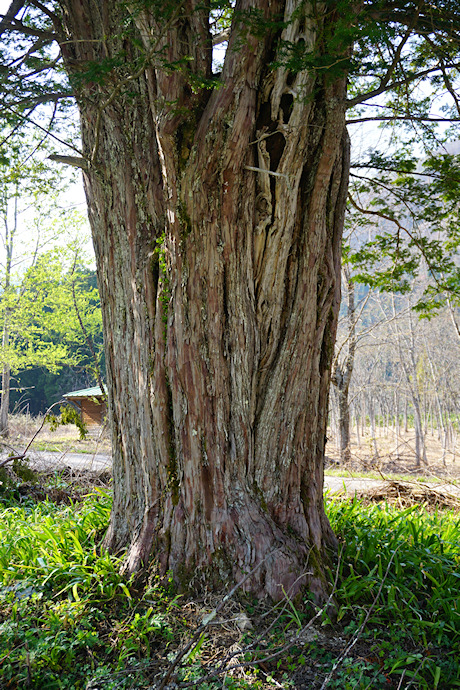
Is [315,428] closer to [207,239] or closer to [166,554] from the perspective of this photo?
[166,554]

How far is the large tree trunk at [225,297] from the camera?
2.63 m

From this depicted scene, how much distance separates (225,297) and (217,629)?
6.25ft

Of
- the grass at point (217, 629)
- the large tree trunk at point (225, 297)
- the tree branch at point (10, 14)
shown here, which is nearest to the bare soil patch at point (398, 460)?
the grass at point (217, 629)

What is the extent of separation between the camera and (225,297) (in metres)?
2.77

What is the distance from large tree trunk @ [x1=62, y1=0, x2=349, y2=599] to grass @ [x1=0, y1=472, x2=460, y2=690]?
0.21 m

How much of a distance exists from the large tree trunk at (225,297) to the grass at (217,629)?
0.21 m

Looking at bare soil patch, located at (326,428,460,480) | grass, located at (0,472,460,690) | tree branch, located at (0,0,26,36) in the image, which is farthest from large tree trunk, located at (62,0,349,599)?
bare soil patch, located at (326,428,460,480)

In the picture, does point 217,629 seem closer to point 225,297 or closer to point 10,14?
point 225,297

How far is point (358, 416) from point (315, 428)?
88.9 feet

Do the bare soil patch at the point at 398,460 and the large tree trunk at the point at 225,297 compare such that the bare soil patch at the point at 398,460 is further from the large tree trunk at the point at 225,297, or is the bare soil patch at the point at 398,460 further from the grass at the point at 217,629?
the large tree trunk at the point at 225,297

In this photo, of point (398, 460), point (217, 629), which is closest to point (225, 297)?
point (217, 629)

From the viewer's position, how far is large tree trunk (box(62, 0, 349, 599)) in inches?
104

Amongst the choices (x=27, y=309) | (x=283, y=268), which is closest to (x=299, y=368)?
(x=283, y=268)

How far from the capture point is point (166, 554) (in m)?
2.71
